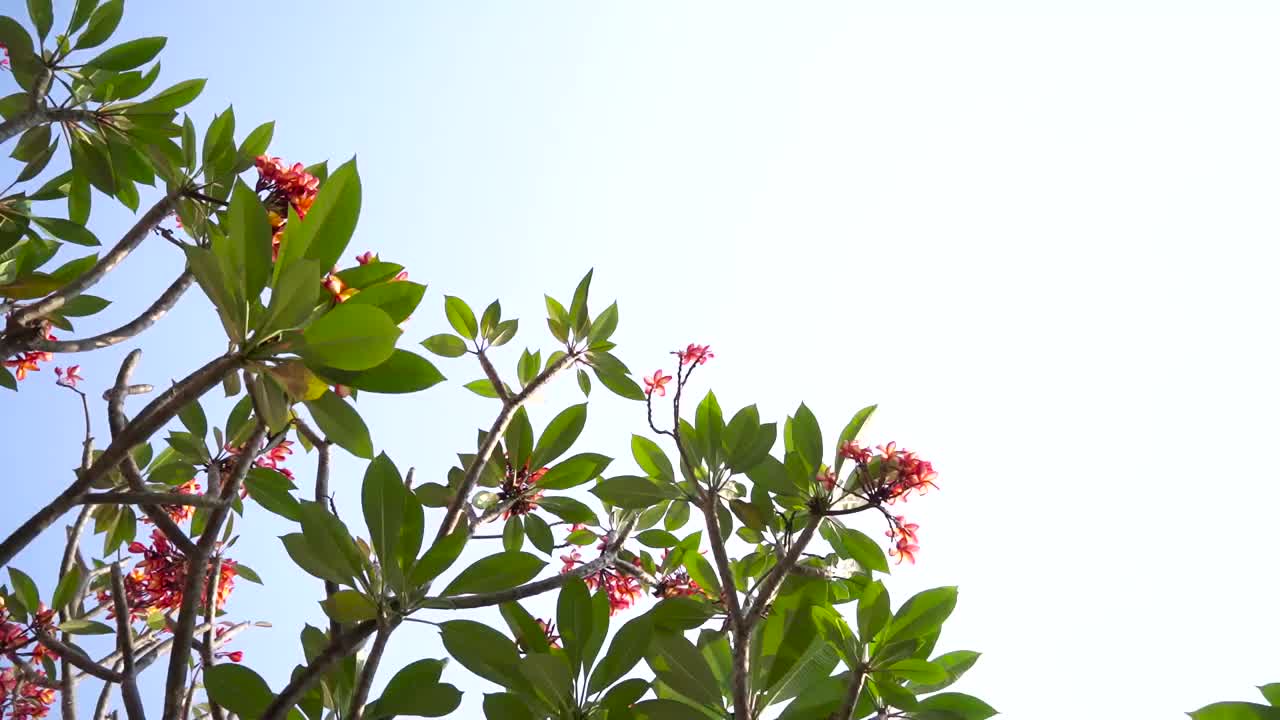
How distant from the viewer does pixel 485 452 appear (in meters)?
2.08

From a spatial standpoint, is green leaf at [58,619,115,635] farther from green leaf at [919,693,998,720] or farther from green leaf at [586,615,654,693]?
green leaf at [919,693,998,720]

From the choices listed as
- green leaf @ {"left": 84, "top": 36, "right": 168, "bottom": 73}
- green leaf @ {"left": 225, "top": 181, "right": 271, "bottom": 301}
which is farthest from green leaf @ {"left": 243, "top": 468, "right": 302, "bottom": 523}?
green leaf @ {"left": 84, "top": 36, "right": 168, "bottom": 73}

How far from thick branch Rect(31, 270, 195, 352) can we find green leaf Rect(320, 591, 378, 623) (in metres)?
0.88

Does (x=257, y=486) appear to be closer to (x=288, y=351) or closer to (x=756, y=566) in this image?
(x=288, y=351)

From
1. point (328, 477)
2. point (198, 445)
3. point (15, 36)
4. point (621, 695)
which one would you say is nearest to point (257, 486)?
point (328, 477)

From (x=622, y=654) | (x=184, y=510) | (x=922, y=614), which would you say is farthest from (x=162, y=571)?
(x=922, y=614)

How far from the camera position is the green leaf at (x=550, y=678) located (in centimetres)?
155

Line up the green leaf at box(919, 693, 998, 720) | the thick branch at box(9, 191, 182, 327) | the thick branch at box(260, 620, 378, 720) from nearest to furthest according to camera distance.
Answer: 1. the thick branch at box(260, 620, 378, 720)
2. the green leaf at box(919, 693, 998, 720)
3. the thick branch at box(9, 191, 182, 327)

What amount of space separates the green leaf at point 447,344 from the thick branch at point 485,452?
1.28ft

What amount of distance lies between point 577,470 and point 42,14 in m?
2.51

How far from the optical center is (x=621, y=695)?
5.42 feet

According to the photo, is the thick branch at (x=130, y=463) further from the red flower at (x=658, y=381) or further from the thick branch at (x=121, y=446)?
the red flower at (x=658, y=381)

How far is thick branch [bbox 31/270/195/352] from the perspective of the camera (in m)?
1.77

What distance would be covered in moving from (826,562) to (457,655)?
3.56 feet
